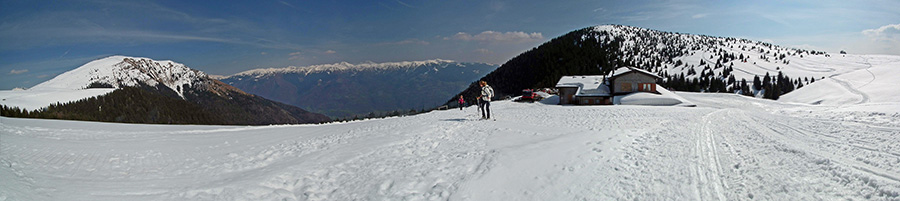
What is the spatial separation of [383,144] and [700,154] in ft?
28.7

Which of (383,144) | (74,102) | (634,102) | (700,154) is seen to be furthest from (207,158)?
(74,102)

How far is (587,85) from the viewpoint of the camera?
177 ft

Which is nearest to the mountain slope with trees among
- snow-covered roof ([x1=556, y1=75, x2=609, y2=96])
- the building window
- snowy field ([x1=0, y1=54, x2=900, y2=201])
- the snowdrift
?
snow-covered roof ([x1=556, y1=75, x2=609, y2=96])

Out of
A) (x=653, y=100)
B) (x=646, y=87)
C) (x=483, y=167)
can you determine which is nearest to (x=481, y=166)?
(x=483, y=167)

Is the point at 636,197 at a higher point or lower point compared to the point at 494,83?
lower

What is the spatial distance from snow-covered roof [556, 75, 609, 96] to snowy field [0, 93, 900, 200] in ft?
132

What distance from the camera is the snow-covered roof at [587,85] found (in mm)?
51938

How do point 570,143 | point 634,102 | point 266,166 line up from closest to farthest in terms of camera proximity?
1. point 266,166
2. point 570,143
3. point 634,102

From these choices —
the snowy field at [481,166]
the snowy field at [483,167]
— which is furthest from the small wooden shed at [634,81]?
the snowy field at [483,167]

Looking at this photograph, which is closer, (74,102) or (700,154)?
(700,154)

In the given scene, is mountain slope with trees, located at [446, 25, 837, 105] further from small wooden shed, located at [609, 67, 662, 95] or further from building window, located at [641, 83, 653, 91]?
building window, located at [641, 83, 653, 91]

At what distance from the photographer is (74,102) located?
264 ft

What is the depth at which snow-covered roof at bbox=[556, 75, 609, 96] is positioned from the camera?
170ft

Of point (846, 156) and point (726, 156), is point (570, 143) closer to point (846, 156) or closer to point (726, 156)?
point (726, 156)
